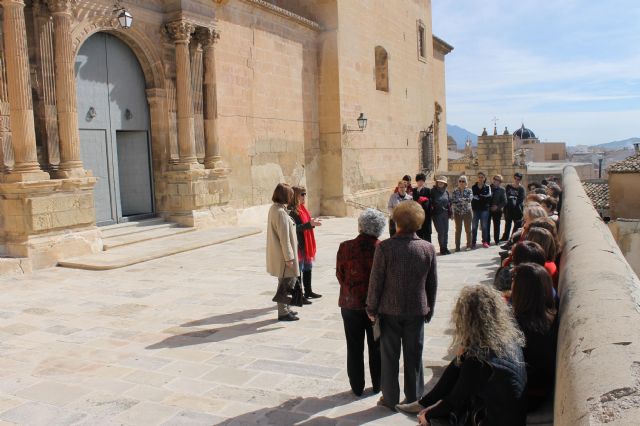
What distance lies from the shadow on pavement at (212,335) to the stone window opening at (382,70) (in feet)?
55.7

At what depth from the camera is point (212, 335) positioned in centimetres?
593

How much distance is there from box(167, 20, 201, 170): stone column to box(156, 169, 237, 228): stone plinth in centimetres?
25

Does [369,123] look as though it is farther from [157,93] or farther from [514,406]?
[514,406]

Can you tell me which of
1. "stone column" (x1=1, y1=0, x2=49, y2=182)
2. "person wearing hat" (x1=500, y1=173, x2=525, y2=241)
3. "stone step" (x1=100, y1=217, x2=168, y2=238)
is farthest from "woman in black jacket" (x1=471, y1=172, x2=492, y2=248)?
"stone column" (x1=1, y1=0, x2=49, y2=182)

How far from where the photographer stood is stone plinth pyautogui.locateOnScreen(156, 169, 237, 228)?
41.3 feet

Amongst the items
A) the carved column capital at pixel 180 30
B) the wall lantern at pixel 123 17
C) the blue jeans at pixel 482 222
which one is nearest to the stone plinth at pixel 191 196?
the carved column capital at pixel 180 30

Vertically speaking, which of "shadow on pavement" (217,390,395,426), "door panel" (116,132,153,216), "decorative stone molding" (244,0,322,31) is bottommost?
"shadow on pavement" (217,390,395,426)

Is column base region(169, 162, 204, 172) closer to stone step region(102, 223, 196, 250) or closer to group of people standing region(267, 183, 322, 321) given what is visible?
stone step region(102, 223, 196, 250)

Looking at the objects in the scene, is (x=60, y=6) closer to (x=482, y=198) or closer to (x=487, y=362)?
(x=482, y=198)

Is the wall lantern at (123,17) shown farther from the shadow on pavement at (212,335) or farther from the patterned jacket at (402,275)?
the patterned jacket at (402,275)

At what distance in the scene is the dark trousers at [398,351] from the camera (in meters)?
3.95

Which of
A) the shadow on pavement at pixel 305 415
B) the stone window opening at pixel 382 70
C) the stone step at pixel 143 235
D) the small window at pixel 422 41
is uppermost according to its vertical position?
the small window at pixel 422 41

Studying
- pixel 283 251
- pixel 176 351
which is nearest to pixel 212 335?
pixel 176 351

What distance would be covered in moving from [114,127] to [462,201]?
698cm
